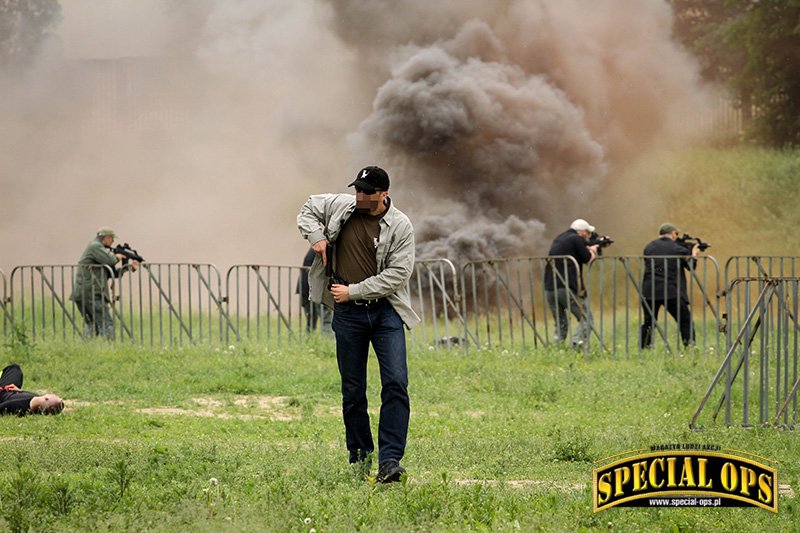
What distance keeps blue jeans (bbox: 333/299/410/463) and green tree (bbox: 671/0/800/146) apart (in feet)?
81.2

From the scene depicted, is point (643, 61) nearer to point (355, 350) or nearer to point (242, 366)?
point (242, 366)

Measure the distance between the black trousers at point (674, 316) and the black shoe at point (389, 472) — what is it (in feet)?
32.1

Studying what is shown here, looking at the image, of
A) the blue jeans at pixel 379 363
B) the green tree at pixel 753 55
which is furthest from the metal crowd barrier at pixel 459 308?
the blue jeans at pixel 379 363

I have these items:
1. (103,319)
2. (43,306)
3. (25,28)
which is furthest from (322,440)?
(25,28)

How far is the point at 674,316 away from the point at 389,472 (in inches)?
422

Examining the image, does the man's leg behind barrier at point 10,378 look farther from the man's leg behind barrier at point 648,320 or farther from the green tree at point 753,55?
the green tree at point 753,55

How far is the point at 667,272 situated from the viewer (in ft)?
56.3

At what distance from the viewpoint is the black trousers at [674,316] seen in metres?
17.1

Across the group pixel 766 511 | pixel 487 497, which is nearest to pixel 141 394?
pixel 487 497

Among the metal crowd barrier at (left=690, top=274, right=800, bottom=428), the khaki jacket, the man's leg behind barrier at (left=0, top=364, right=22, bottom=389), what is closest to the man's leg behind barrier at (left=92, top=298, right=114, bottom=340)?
the man's leg behind barrier at (left=0, top=364, right=22, bottom=389)

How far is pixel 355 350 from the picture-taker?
7973 millimetres

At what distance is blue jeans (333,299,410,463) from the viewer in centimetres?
786

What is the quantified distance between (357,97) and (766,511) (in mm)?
25210

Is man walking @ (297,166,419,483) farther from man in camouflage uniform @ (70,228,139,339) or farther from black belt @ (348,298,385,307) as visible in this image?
man in camouflage uniform @ (70,228,139,339)
